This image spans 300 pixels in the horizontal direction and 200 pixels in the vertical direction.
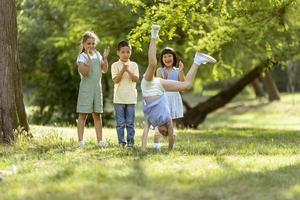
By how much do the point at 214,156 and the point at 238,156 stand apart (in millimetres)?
396

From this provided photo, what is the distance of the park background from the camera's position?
6.88 m

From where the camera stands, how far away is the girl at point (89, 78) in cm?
1012

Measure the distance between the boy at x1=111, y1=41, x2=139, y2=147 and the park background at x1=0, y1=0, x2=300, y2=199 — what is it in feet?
2.21

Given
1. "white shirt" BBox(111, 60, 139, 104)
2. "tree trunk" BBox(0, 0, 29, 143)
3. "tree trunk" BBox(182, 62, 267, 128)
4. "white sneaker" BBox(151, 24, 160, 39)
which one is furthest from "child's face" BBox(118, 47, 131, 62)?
"tree trunk" BBox(182, 62, 267, 128)

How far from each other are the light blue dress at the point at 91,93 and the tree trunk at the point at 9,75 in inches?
53.2

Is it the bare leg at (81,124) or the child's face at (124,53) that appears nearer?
the child's face at (124,53)

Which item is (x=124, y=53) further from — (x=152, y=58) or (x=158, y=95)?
(x=152, y=58)

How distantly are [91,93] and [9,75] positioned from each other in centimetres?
160

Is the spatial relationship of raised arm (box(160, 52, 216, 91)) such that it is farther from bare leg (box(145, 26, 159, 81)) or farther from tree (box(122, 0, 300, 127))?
tree (box(122, 0, 300, 127))

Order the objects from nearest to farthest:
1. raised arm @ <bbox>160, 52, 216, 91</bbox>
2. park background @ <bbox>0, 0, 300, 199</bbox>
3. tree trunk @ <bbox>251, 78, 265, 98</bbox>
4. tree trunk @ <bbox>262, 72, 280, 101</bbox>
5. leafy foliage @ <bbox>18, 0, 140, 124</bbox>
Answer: park background @ <bbox>0, 0, 300, 199</bbox>, raised arm @ <bbox>160, 52, 216, 91</bbox>, leafy foliage @ <bbox>18, 0, 140, 124</bbox>, tree trunk @ <bbox>262, 72, 280, 101</bbox>, tree trunk @ <bbox>251, 78, 265, 98</bbox>

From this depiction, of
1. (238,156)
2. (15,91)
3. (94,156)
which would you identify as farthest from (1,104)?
(238,156)

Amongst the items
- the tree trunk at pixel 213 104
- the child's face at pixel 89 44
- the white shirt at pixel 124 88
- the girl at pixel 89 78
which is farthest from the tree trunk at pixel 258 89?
the child's face at pixel 89 44

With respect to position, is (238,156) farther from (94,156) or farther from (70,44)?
(70,44)

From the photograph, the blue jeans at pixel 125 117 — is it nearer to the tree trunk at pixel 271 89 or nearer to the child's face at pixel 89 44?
the child's face at pixel 89 44
